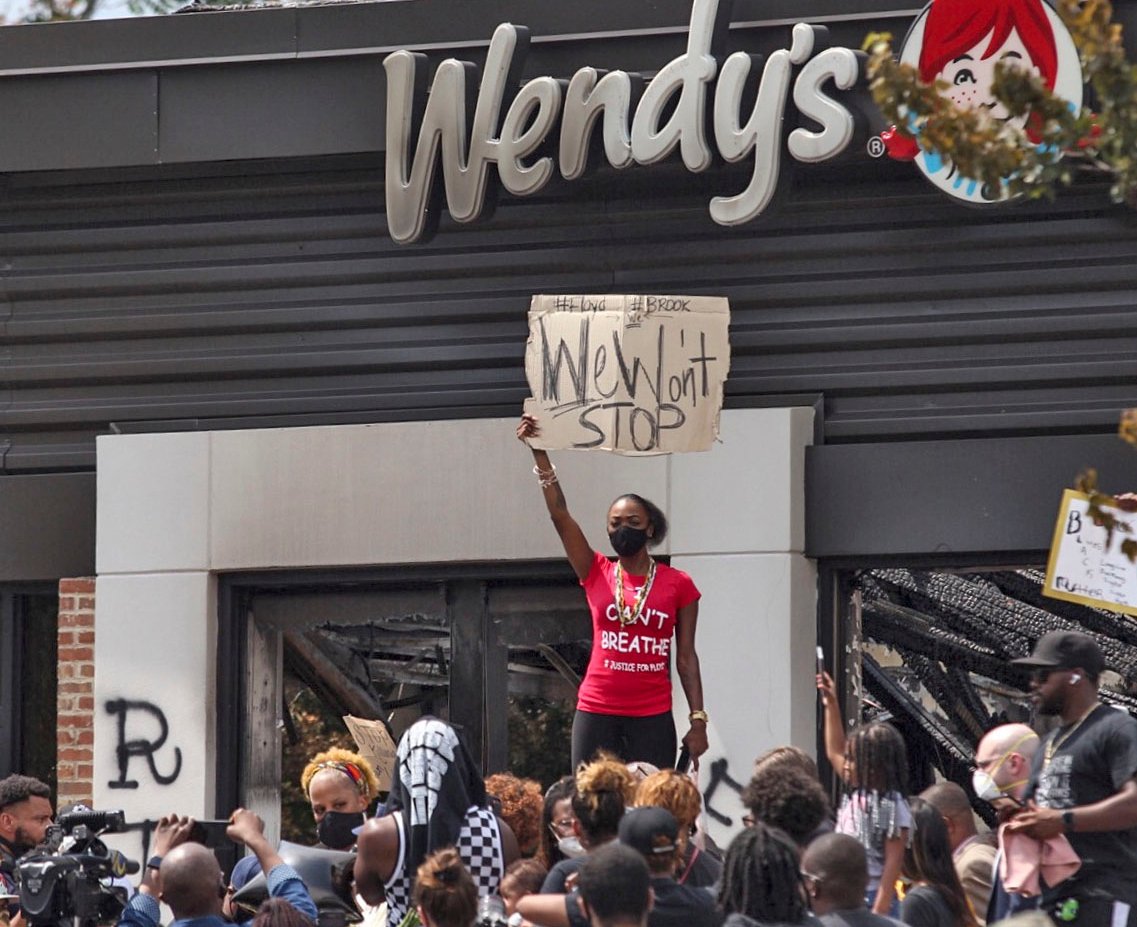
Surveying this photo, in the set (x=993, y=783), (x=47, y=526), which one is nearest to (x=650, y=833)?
(x=993, y=783)

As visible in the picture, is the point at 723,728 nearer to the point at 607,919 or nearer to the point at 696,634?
the point at 696,634

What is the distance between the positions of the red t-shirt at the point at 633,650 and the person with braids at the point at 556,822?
862mm

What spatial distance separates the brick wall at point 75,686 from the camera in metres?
12.0

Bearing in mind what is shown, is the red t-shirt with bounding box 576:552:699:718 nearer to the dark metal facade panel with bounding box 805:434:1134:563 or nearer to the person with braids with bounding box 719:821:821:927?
the dark metal facade panel with bounding box 805:434:1134:563

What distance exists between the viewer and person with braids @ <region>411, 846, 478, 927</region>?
6.70 metres

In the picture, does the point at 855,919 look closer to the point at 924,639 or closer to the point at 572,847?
the point at 572,847

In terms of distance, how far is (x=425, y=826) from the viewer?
7.89 m

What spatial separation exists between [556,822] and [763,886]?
7.51 feet

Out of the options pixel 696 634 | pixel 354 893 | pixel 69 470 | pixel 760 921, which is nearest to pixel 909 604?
pixel 696 634

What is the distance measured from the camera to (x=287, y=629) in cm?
1202

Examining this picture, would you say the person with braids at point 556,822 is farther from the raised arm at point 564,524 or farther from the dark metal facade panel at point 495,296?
the dark metal facade panel at point 495,296

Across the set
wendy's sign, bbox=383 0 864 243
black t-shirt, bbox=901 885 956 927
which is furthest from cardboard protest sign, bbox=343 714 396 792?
black t-shirt, bbox=901 885 956 927

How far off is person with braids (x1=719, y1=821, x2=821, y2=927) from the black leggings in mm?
3286

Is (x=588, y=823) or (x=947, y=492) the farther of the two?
(x=947, y=492)
